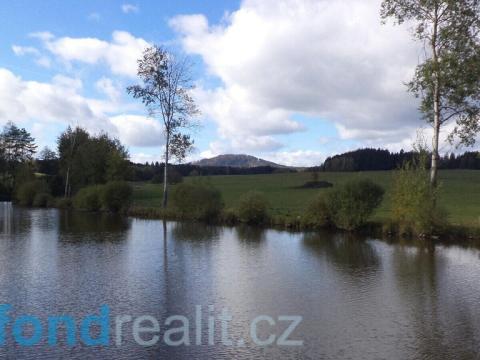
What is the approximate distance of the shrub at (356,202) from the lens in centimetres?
2764

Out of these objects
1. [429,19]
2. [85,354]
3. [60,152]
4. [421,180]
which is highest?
[429,19]

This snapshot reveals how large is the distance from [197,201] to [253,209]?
5.29m

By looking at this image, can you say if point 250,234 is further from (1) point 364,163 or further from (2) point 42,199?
(1) point 364,163

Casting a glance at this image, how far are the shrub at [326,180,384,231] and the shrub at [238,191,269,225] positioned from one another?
607cm

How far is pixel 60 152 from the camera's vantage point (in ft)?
197

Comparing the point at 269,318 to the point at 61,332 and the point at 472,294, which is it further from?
the point at 472,294

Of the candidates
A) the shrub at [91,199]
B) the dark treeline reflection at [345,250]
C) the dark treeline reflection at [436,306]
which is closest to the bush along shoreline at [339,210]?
the shrub at [91,199]

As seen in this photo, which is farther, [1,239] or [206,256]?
[1,239]

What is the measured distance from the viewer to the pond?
329 inches

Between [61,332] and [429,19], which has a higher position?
[429,19]

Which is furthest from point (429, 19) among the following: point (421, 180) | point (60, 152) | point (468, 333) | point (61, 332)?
point (60, 152)

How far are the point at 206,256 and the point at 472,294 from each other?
31.7 feet

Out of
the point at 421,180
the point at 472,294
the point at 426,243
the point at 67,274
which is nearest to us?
the point at 472,294

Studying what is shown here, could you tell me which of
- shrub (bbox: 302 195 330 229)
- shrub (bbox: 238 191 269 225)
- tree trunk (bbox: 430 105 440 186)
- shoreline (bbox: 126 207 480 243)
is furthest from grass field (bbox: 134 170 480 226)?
shrub (bbox: 302 195 330 229)
